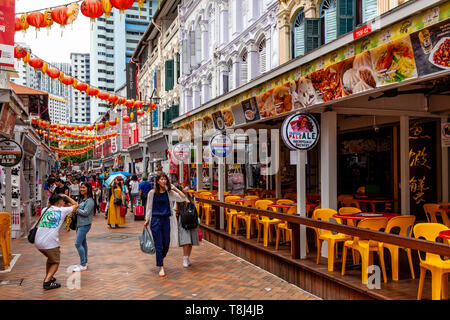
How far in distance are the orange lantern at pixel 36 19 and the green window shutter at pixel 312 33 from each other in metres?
6.51

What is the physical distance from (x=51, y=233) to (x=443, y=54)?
19.6ft

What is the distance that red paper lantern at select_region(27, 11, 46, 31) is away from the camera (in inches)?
356

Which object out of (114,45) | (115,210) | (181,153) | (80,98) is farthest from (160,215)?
(80,98)

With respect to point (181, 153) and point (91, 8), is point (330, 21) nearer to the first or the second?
point (91, 8)

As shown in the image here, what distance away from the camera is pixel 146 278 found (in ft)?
24.0

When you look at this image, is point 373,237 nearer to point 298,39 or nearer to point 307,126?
point 307,126

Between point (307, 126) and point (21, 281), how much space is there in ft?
18.8

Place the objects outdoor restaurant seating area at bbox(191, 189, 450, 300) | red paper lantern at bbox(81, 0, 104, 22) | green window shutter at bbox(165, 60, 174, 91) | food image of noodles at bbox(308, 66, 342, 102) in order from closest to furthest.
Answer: outdoor restaurant seating area at bbox(191, 189, 450, 300), food image of noodles at bbox(308, 66, 342, 102), red paper lantern at bbox(81, 0, 104, 22), green window shutter at bbox(165, 60, 174, 91)

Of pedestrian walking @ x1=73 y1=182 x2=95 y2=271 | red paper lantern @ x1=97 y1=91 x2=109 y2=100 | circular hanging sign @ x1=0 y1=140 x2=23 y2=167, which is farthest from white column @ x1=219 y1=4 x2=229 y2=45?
pedestrian walking @ x1=73 y1=182 x2=95 y2=271

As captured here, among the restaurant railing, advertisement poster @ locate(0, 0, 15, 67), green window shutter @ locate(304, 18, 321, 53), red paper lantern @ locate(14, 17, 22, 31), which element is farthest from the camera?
green window shutter @ locate(304, 18, 321, 53)

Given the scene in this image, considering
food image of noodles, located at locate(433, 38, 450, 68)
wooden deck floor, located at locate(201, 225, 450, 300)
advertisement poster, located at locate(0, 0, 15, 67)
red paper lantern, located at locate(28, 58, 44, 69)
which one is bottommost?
wooden deck floor, located at locate(201, 225, 450, 300)

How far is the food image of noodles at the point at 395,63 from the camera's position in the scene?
5059 mm

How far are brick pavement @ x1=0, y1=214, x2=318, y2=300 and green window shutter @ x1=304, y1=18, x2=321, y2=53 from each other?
234 inches

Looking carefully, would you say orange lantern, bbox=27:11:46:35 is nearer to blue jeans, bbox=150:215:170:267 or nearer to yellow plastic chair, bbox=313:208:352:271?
blue jeans, bbox=150:215:170:267
